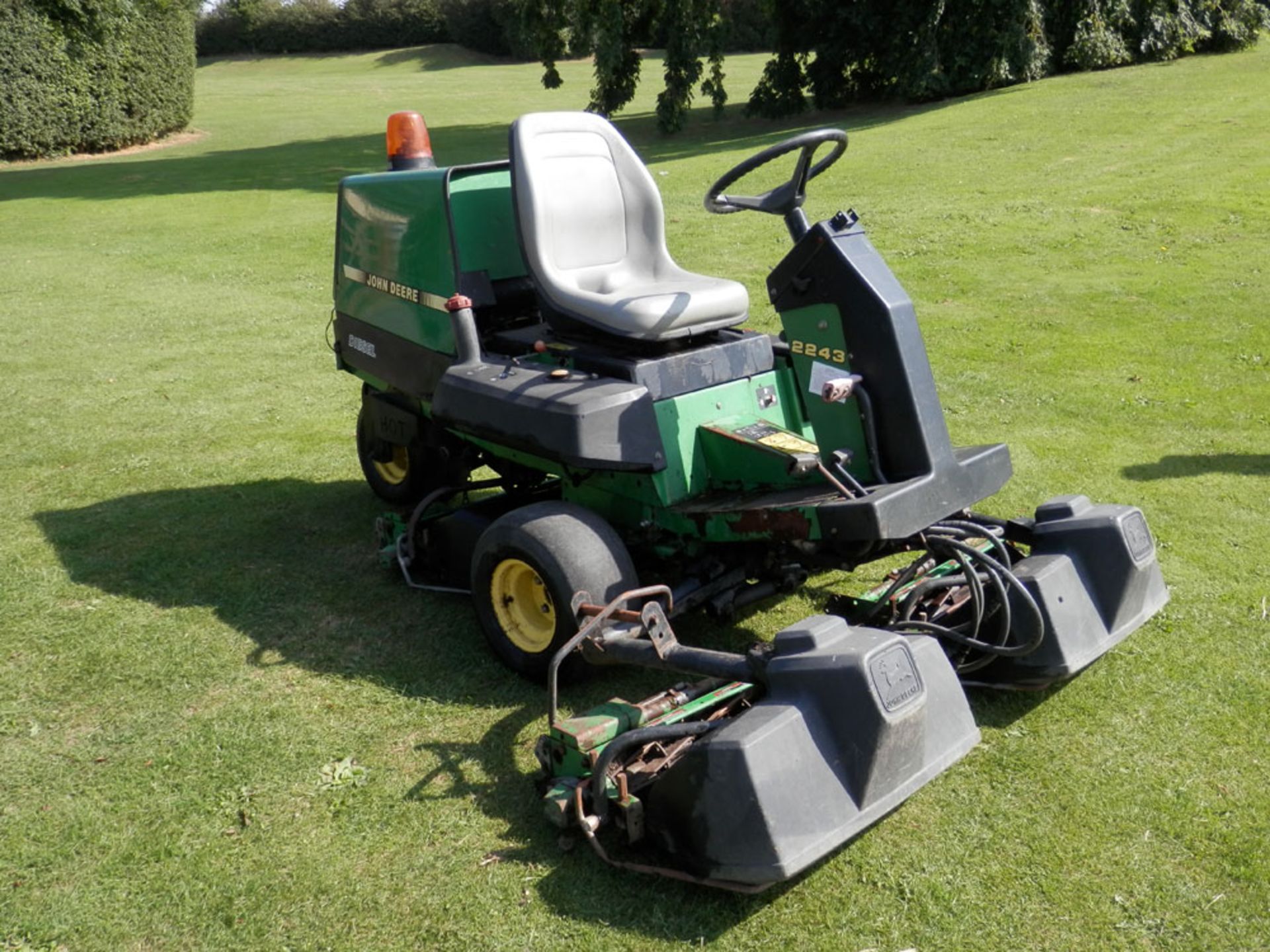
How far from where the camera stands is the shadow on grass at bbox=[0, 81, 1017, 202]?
19203mm

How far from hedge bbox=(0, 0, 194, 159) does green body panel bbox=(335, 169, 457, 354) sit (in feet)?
56.4

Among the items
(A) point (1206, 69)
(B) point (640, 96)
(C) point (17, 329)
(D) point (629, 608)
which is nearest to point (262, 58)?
(B) point (640, 96)

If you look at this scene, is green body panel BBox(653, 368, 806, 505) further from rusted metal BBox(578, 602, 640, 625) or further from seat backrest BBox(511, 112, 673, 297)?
seat backrest BBox(511, 112, 673, 297)

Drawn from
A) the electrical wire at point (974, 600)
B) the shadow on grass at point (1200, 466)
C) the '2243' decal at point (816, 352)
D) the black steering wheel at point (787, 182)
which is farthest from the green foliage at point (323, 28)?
the electrical wire at point (974, 600)

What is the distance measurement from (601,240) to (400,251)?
0.89 meters

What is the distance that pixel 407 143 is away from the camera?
5.38 metres

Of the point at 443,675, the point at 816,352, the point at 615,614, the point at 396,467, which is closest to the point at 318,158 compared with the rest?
the point at 396,467

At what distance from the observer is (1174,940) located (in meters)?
2.93

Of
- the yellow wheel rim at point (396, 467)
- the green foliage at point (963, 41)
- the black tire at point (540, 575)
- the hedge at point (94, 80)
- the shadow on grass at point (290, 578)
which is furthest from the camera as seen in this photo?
the hedge at point (94, 80)

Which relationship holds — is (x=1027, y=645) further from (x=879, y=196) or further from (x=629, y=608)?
(x=879, y=196)

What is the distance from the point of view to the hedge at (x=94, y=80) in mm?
22766

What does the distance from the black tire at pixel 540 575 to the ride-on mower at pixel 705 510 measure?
1 centimetres

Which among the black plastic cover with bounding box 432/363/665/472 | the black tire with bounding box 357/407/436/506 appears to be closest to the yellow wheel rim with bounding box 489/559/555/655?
the black plastic cover with bounding box 432/363/665/472

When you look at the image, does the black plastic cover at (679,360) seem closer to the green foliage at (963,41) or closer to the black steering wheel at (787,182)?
the black steering wheel at (787,182)
